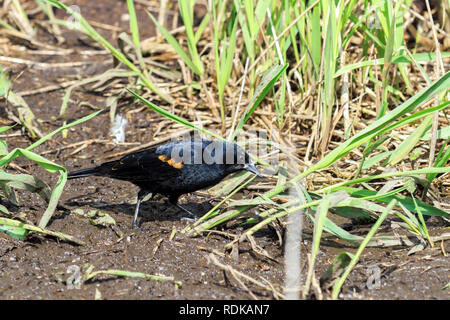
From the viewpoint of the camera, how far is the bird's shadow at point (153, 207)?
4.82 meters

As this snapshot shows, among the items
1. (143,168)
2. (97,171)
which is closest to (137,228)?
(143,168)

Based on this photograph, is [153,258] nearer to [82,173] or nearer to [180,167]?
[180,167]

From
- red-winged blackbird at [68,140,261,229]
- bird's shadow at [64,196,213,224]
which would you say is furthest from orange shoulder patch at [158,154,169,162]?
bird's shadow at [64,196,213,224]

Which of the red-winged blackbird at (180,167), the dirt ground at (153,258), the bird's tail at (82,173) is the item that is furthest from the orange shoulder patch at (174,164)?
the bird's tail at (82,173)

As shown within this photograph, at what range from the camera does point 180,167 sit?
4.53 metres

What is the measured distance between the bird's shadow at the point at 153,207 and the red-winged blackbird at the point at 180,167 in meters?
0.23

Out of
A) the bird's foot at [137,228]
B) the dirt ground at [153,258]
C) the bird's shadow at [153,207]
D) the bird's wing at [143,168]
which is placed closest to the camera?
the dirt ground at [153,258]

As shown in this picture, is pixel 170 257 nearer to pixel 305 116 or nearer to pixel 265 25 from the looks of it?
pixel 305 116

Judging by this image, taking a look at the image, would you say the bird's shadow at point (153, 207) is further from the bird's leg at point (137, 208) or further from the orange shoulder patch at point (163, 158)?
the orange shoulder patch at point (163, 158)

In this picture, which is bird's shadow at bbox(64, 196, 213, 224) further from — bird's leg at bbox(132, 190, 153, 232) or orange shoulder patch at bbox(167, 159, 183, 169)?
orange shoulder patch at bbox(167, 159, 183, 169)

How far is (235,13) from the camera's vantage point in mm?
5629

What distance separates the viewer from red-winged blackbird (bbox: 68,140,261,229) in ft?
14.9

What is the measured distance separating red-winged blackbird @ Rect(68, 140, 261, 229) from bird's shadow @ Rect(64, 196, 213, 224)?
0.23 meters

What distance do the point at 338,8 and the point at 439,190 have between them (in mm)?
1700
